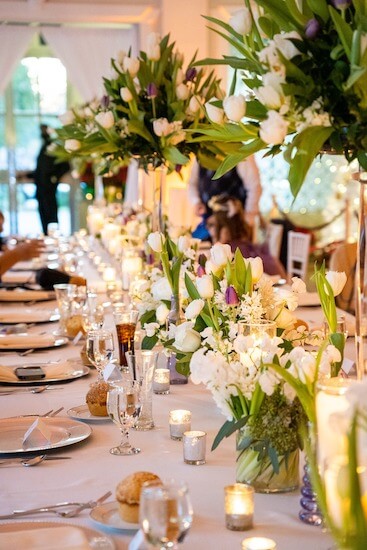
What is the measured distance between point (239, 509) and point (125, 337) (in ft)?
3.38

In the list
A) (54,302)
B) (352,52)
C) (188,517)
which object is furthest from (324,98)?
(54,302)

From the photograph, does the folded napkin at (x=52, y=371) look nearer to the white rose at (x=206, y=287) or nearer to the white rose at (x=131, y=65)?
the white rose at (x=206, y=287)

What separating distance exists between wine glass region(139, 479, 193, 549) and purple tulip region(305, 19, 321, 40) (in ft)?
3.20

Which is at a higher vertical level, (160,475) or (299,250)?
(299,250)

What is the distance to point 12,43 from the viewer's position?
31.6ft

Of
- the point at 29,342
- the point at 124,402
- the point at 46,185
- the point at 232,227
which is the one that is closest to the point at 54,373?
the point at 29,342

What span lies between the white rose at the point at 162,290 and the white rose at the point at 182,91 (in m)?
1.31

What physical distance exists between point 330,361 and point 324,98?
1.58 ft

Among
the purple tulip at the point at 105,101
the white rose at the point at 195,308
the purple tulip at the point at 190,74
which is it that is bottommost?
the white rose at the point at 195,308

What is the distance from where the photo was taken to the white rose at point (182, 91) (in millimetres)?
3650

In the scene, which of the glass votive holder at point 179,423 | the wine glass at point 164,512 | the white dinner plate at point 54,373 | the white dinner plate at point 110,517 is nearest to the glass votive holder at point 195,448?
the glass votive holder at point 179,423

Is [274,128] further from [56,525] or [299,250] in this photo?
[299,250]

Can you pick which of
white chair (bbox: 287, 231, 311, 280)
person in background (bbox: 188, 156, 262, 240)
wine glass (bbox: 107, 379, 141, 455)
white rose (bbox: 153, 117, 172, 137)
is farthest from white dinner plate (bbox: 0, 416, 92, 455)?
white chair (bbox: 287, 231, 311, 280)

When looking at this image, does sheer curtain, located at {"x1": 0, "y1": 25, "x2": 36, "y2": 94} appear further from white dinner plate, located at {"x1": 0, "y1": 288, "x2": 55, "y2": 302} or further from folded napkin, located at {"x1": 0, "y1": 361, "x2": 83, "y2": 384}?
folded napkin, located at {"x1": 0, "y1": 361, "x2": 83, "y2": 384}
